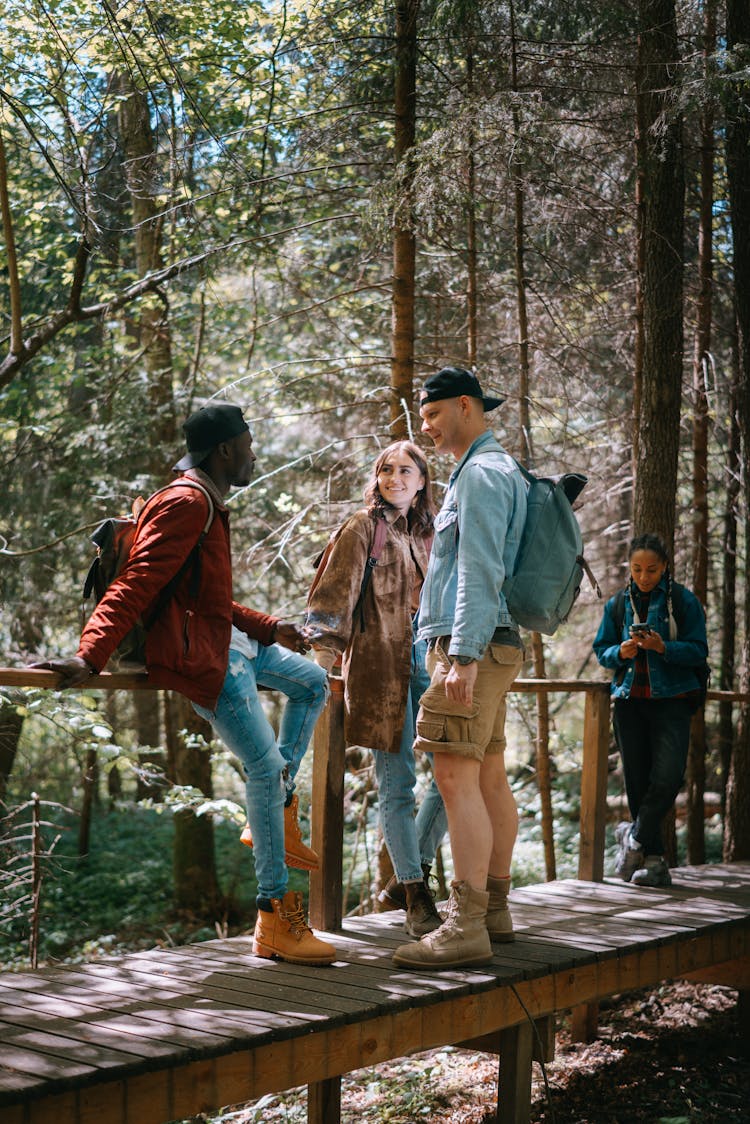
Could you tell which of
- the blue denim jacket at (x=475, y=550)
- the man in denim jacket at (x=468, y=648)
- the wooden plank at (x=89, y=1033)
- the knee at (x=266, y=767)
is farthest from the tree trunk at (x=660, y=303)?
the wooden plank at (x=89, y=1033)

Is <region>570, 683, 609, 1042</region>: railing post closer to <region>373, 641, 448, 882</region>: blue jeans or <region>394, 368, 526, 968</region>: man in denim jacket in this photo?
<region>373, 641, 448, 882</region>: blue jeans

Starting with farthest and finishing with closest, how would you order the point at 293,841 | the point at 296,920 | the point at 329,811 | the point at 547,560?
the point at 329,811
the point at 293,841
the point at 296,920
the point at 547,560

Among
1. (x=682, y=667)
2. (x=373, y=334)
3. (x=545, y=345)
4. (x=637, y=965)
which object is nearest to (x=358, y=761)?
(x=373, y=334)

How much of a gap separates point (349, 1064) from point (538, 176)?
19.8ft

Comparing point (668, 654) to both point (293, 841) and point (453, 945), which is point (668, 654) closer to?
point (453, 945)

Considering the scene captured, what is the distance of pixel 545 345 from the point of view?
27.2ft

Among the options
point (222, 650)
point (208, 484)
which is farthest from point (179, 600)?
point (208, 484)

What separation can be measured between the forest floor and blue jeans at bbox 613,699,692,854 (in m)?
1.12

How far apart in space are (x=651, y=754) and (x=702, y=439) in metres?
3.54

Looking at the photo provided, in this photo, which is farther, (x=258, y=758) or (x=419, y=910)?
(x=419, y=910)

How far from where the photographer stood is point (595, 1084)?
5.59 meters

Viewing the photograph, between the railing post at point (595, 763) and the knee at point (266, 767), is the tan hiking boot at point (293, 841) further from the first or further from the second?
the railing post at point (595, 763)

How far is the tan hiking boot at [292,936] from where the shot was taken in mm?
4137

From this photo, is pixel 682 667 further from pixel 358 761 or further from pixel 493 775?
pixel 358 761
